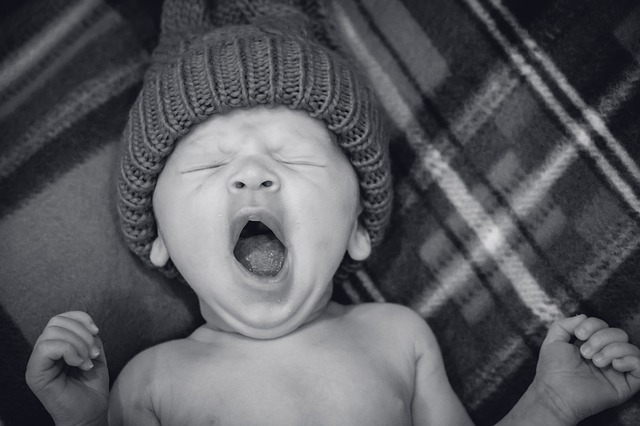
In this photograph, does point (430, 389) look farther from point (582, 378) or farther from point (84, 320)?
point (84, 320)

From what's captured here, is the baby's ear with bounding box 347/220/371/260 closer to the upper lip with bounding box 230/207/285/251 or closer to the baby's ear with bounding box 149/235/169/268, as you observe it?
the upper lip with bounding box 230/207/285/251

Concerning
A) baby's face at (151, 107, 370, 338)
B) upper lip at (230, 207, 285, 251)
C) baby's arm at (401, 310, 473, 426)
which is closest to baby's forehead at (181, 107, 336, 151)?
baby's face at (151, 107, 370, 338)

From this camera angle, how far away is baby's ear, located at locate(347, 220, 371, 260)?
1314 millimetres

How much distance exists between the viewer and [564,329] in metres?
1.19

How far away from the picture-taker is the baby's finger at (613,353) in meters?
1.12

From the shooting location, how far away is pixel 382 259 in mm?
1447

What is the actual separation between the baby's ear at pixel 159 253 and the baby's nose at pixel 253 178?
0.24 meters

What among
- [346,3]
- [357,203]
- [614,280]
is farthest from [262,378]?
[346,3]

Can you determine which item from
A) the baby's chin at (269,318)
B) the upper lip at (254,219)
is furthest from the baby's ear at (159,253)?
the upper lip at (254,219)

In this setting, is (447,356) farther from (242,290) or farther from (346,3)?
(346,3)

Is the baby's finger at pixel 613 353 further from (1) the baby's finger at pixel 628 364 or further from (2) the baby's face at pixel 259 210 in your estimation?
(2) the baby's face at pixel 259 210

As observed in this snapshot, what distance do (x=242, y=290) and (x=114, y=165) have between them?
16.2 inches

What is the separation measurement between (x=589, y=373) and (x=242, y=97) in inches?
27.4

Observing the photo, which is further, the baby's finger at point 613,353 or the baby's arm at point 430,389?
the baby's arm at point 430,389
